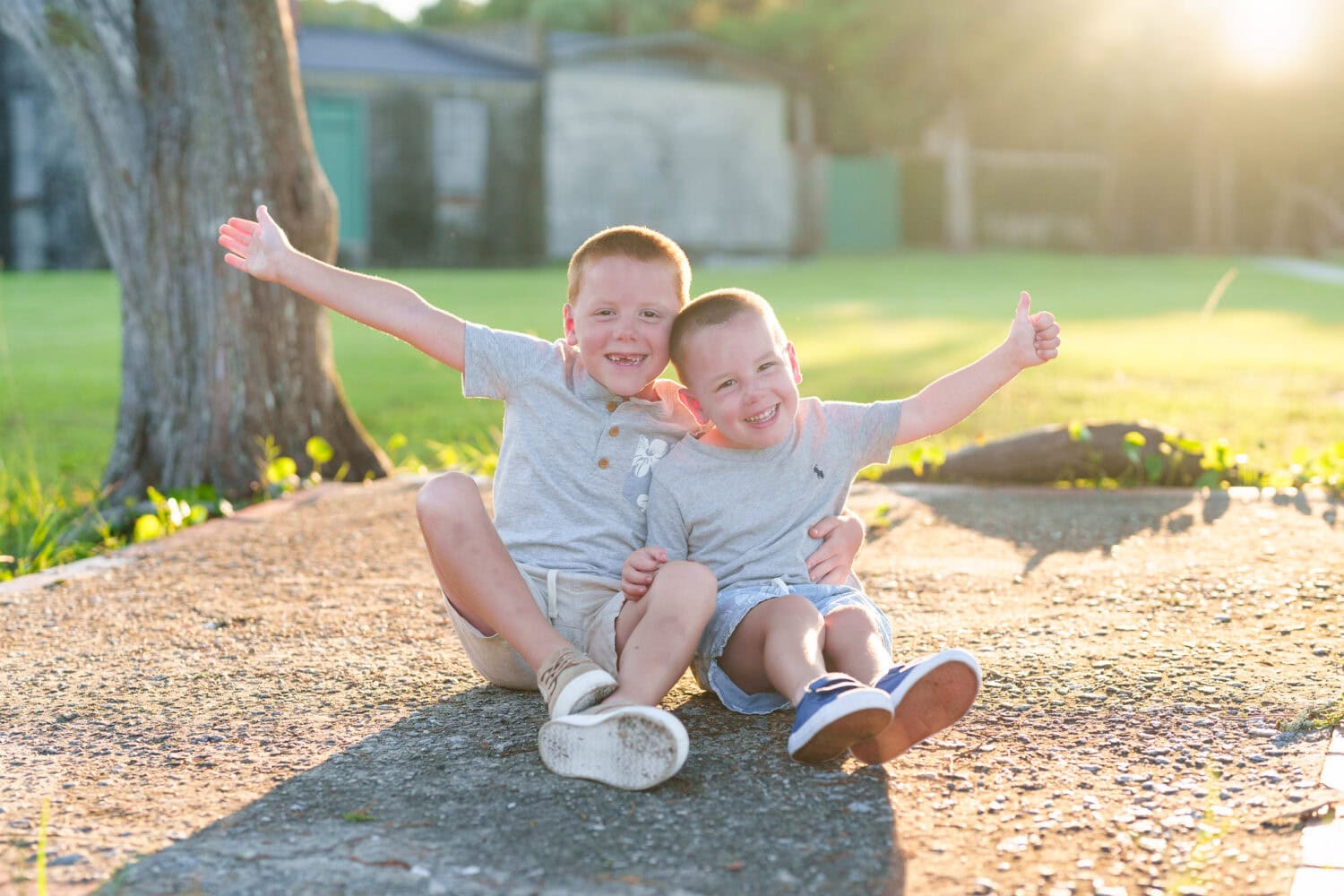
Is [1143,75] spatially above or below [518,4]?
below

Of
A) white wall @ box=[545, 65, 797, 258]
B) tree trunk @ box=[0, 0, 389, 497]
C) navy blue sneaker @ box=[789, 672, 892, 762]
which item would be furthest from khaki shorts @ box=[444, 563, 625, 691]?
white wall @ box=[545, 65, 797, 258]

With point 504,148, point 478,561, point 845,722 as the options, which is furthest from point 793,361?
point 504,148

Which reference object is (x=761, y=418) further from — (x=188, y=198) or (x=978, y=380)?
(x=188, y=198)

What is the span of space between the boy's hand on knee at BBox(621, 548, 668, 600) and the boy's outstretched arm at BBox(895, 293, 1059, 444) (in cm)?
56

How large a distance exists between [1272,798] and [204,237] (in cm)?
416

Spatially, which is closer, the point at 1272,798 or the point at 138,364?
the point at 1272,798

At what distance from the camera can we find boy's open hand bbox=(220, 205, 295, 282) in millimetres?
2891

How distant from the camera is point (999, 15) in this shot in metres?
24.2

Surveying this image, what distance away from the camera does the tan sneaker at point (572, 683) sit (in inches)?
98.1

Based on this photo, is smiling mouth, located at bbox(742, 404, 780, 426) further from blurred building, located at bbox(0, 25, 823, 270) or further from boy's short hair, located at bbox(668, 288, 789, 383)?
blurred building, located at bbox(0, 25, 823, 270)

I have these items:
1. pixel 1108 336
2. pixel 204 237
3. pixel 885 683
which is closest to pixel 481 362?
pixel 885 683

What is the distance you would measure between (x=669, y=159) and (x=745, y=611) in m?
19.4

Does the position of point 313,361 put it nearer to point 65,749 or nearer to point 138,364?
point 138,364

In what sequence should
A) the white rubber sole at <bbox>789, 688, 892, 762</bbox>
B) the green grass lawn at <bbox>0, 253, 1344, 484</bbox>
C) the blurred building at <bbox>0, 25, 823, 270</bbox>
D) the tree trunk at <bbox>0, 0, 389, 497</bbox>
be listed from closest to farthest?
1. the white rubber sole at <bbox>789, 688, 892, 762</bbox>
2. the tree trunk at <bbox>0, 0, 389, 497</bbox>
3. the green grass lawn at <bbox>0, 253, 1344, 484</bbox>
4. the blurred building at <bbox>0, 25, 823, 270</bbox>
